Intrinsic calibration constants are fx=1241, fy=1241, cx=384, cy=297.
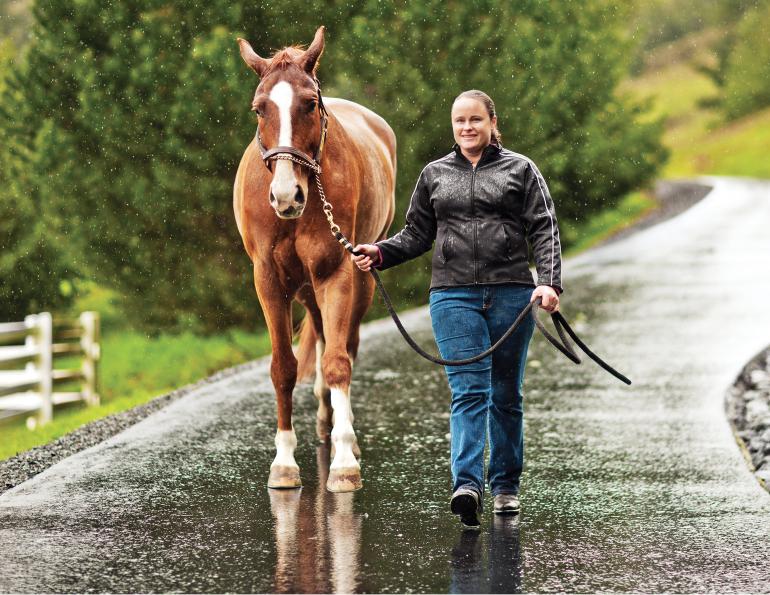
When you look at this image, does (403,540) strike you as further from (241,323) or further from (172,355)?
(172,355)

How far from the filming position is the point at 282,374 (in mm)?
7188

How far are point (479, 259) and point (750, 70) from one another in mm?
77863

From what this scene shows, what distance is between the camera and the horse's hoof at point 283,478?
6805mm

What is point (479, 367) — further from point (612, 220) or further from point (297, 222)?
point (612, 220)

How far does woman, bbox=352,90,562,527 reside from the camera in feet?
19.3

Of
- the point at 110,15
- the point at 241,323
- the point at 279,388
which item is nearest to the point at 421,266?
the point at 241,323

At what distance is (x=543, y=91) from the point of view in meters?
17.3

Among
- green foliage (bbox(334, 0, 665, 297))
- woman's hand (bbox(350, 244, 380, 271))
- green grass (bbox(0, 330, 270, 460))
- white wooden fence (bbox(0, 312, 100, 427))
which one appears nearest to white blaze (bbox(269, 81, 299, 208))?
woman's hand (bbox(350, 244, 380, 271))

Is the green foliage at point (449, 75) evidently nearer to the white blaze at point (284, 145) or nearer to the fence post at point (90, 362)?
the fence post at point (90, 362)

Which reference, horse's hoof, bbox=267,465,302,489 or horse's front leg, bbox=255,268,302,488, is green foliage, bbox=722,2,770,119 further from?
horse's hoof, bbox=267,465,302,489

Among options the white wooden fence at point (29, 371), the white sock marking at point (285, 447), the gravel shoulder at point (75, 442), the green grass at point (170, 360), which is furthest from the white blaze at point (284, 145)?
the green grass at point (170, 360)

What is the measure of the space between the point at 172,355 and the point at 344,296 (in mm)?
13904

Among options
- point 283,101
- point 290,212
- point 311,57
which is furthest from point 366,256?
point 311,57

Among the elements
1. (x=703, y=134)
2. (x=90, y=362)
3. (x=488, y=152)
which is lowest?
(x=90, y=362)
